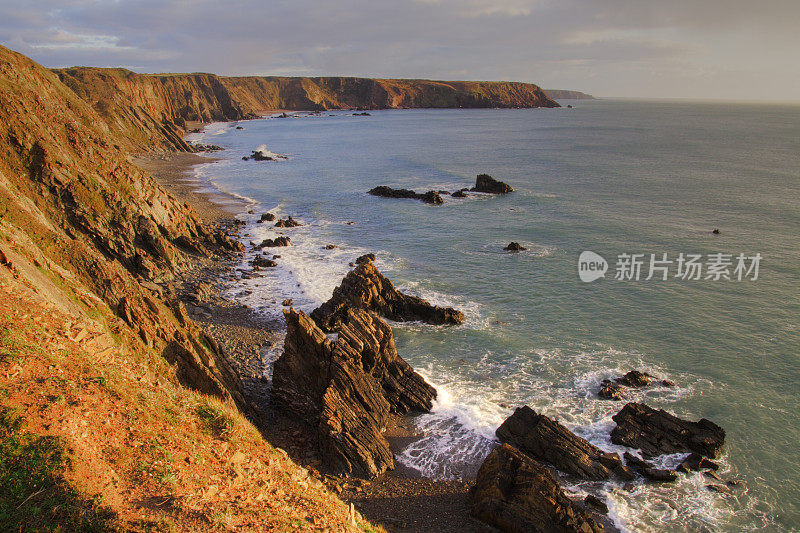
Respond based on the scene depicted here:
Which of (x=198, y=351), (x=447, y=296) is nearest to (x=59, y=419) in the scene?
(x=198, y=351)

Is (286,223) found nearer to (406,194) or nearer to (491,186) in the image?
(406,194)

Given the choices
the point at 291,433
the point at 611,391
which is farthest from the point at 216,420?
the point at 611,391

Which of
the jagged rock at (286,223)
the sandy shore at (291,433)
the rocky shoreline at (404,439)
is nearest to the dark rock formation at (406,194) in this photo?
the jagged rock at (286,223)

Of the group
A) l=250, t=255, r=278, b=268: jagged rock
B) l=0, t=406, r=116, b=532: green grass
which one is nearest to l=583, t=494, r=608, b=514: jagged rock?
l=0, t=406, r=116, b=532: green grass

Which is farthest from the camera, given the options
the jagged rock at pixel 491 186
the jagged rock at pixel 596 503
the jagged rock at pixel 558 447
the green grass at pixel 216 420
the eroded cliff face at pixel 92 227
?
the jagged rock at pixel 491 186

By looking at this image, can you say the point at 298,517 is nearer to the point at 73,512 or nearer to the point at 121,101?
the point at 73,512

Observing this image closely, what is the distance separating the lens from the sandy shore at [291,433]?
1636 cm

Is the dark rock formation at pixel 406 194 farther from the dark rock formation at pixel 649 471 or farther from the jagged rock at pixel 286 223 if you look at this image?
the dark rock formation at pixel 649 471

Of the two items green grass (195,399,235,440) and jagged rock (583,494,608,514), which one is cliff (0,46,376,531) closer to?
green grass (195,399,235,440)

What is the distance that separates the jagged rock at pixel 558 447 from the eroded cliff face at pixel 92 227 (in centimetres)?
1158

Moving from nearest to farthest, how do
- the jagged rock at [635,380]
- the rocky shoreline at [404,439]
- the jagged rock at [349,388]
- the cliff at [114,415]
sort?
the cliff at [114,415] < the rocky shoreline at [404,439] < the jagged rock at [349,388] < the jagged rock at [635,380]

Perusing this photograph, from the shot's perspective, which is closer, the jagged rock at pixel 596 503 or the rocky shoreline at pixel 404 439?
the rocky shoreline at pixel 404 439

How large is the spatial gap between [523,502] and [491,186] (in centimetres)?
5816

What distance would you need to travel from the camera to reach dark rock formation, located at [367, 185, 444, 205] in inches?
2530
